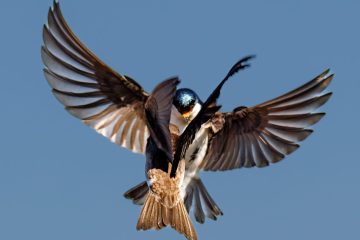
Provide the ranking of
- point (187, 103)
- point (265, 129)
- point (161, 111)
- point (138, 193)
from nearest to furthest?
1. point (161, 111)
2. point (187, 103)
3. point (138, 193)
4. point (265, 129)

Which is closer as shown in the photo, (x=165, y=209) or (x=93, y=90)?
(x=165, y=209)

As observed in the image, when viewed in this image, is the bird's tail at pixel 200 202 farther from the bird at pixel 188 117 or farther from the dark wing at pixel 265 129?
the dark wing at pixel 265 129

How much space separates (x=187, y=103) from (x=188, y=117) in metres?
0.14

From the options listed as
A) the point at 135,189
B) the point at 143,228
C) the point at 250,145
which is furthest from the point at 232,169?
the point at 143,228

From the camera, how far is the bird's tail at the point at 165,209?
830 centimetres

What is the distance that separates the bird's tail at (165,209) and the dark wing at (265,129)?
1213mm

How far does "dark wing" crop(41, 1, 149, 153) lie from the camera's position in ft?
28.8

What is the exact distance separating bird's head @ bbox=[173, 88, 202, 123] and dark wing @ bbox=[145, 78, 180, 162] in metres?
1.11

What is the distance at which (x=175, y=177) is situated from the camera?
8.72 meters

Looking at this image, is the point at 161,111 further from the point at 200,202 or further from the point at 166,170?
the point at 200,202

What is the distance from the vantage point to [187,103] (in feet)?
28.9

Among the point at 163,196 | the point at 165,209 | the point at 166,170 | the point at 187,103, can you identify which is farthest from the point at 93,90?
the point at 165,209

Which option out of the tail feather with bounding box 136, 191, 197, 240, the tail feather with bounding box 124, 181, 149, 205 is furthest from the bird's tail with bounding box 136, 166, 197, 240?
the tail feather with bounding box 124, 181, 149, 205

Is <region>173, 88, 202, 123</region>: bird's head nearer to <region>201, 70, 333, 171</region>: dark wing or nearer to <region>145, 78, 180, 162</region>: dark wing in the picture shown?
<region>201, 70, 333, 171</region>: dark wing
